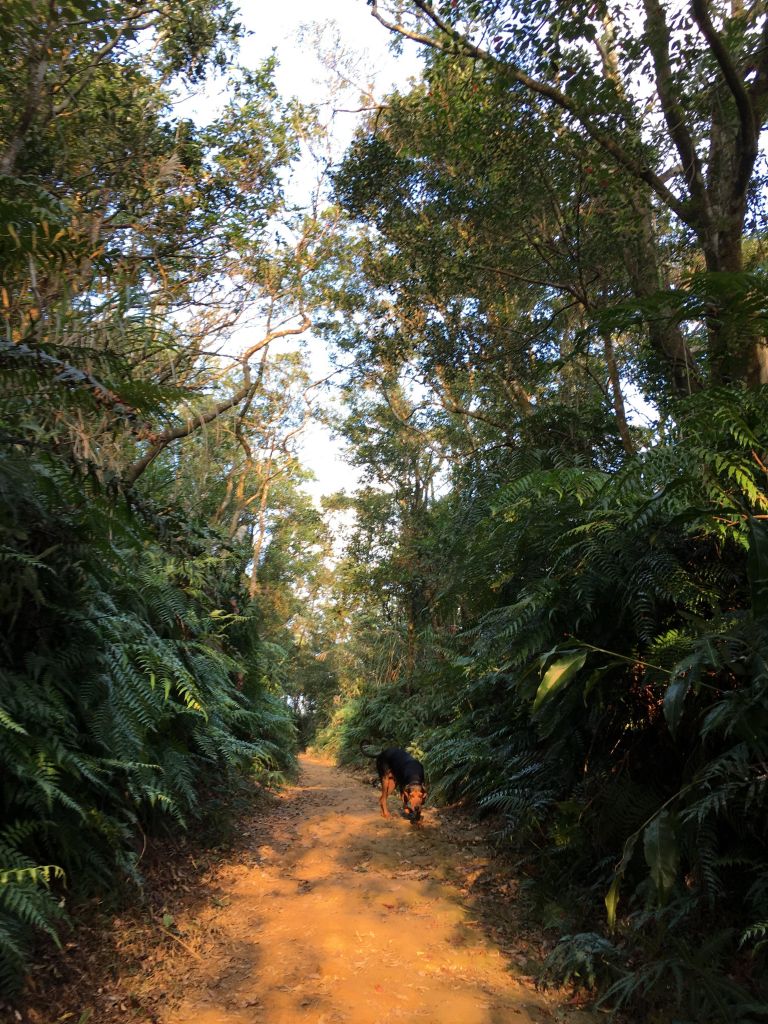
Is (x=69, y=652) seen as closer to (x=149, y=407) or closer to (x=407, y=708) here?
(x=149, y=407)

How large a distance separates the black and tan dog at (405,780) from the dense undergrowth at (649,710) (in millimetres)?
1248

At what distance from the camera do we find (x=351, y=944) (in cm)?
356

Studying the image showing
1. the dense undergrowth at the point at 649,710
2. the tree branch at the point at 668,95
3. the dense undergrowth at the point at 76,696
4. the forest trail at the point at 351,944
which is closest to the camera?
the dense undergrowth at the point at 649,710

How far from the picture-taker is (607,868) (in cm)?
348

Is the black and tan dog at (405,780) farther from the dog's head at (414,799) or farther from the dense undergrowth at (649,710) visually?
the dense undergrowth at (649,710)

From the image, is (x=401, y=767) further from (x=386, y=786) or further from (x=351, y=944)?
(x=351, y=944)

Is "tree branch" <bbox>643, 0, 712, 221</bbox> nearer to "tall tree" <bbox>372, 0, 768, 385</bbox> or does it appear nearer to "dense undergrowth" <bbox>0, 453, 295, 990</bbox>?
"tall tree" <bbox>372, 0, 768, 385</bbox>

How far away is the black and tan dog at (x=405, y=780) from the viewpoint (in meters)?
6.28

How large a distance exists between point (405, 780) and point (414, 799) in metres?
0.43

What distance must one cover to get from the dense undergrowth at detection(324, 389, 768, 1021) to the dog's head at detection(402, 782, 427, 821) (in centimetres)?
121

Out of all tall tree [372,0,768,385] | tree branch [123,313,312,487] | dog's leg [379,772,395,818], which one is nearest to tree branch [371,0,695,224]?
tall tree [372,0,768,385]

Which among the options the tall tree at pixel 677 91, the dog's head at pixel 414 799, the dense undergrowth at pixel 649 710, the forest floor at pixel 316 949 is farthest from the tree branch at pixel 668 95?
the dog's head at pixel 414 799

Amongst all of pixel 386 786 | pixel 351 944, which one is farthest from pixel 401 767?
pixel 351 944

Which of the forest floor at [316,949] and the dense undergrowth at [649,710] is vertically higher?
the dense undergrowth at [649,710]
